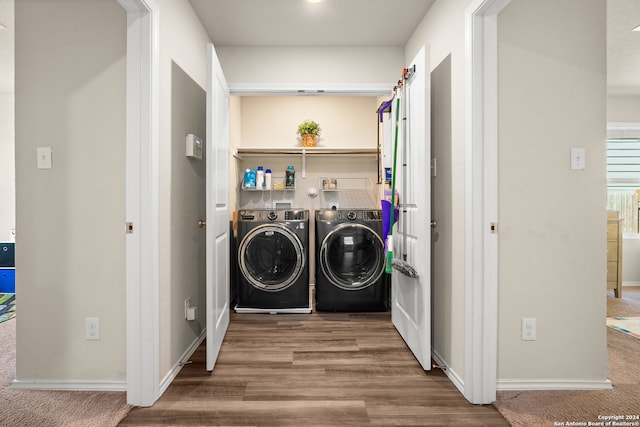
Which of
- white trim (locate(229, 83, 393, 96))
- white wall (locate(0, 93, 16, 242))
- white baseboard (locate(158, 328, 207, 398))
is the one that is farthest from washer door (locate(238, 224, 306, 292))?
white wall (locate(0, 93, 16, 242))

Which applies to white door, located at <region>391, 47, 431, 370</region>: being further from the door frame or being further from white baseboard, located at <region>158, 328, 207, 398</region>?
white baseboard, located at <region>158, 328, 207, 398</region>

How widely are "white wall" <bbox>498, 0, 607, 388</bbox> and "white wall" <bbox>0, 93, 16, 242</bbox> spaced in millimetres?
5077

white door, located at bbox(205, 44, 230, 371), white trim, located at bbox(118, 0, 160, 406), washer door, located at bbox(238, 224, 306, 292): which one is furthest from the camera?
washer door, located at bbox(238, 224, 306, 292)

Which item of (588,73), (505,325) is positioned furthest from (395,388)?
(588,73)

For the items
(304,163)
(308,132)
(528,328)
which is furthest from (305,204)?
(528,328)

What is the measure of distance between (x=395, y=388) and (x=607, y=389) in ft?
3.56

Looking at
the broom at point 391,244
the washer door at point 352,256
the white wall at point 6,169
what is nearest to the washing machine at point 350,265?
the washer door at point 352,256

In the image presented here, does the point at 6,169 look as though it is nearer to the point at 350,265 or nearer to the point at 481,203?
the point at 350,265

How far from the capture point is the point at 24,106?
73.2 inches

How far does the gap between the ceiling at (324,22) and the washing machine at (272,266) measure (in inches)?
59.3

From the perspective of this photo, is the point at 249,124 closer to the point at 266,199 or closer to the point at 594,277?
the point at 266,199

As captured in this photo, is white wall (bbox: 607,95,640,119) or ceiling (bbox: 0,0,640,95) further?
white wall (bbox: 607,95,640,119)

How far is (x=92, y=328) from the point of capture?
6.03ft

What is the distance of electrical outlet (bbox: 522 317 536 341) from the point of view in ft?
6.01
